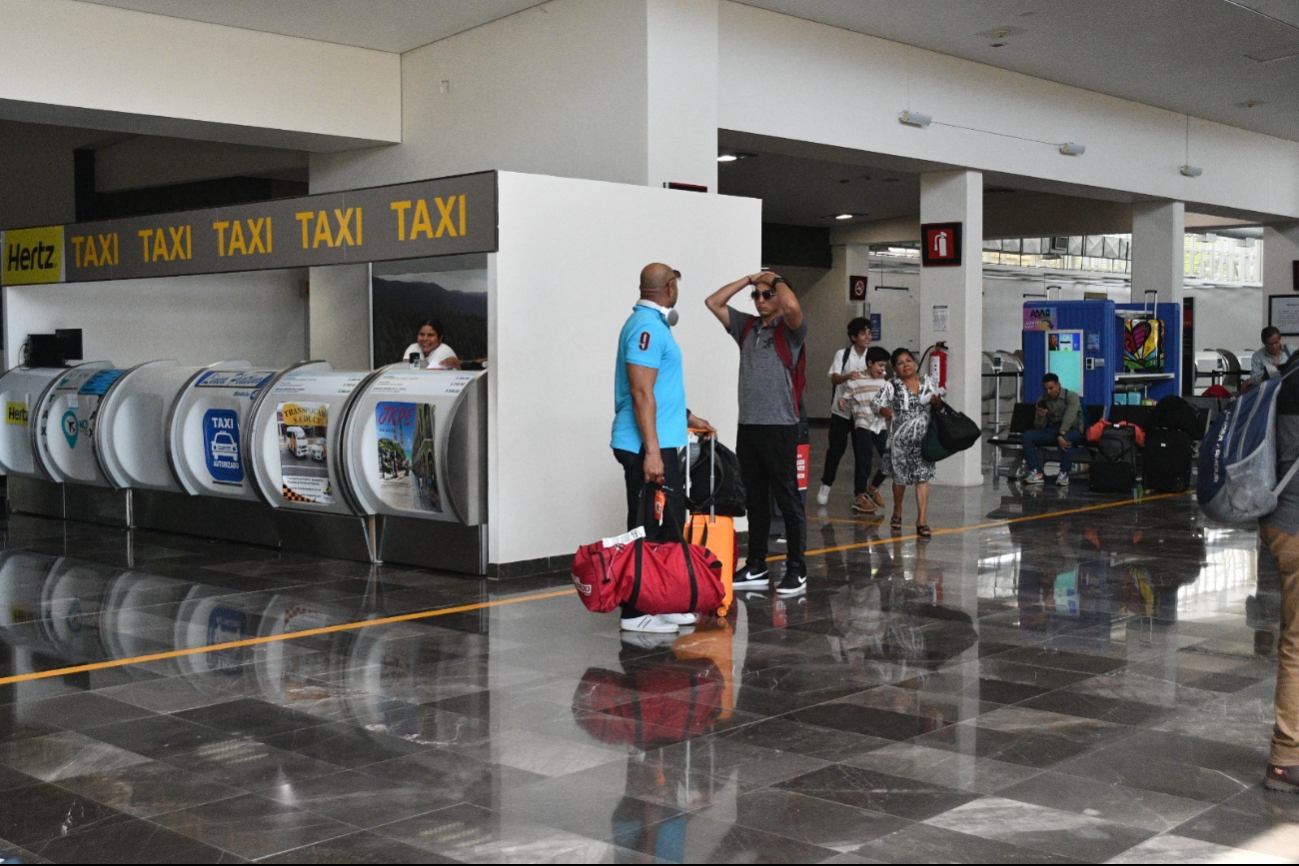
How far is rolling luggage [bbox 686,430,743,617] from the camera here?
21.1 ft

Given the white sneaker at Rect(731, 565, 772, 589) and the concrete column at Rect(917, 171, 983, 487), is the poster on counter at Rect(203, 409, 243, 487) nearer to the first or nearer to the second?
the white sneaker at Rect(731, 565, 772, 589)

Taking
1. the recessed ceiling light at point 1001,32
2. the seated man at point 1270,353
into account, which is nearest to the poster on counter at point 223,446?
the recessed ceiling light at point 1001,32

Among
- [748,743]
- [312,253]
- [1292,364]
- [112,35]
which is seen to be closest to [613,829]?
[748,743]

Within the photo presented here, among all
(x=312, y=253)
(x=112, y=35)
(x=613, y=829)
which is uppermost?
(x=112, y=35)

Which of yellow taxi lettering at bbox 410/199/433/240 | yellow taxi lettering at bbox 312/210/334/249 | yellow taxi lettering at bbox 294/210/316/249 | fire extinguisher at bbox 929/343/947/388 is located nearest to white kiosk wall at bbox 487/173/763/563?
yellow taxi lettering at bbox 410/199/433/240

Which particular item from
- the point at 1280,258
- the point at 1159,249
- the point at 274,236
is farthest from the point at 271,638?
the point at 1280,258

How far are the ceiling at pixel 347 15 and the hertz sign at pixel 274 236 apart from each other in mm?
1557

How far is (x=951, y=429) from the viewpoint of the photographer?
895 centimetres

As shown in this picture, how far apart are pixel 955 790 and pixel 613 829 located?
105 centimetres

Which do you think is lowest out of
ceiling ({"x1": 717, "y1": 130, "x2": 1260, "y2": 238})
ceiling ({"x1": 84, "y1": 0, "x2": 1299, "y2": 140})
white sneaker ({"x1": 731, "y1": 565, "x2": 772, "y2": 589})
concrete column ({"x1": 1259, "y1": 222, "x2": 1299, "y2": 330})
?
white sneaker ({"x1": 731, "y1": 565, "x2": 772, "y2": 589})

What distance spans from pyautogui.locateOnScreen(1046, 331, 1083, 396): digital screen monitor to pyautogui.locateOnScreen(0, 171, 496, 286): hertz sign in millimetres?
8564

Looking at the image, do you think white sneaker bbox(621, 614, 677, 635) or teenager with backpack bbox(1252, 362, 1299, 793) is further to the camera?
white sneaker bbox(621, 614, 677, 635)

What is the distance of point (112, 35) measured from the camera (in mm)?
9430

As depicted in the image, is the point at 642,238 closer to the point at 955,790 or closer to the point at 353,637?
the point at 353,637
